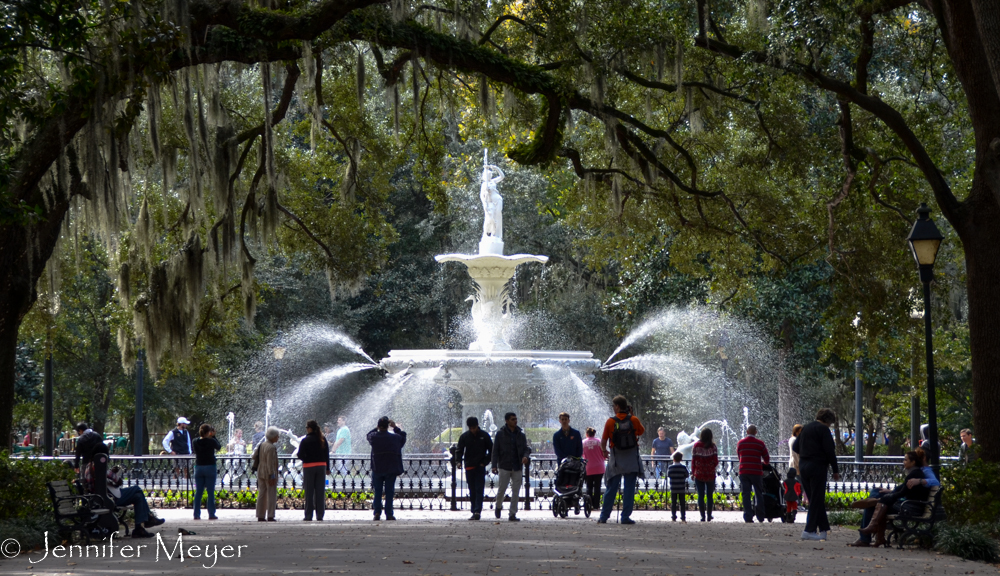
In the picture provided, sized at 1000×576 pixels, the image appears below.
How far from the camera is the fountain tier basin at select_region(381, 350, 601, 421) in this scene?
19.7 metres

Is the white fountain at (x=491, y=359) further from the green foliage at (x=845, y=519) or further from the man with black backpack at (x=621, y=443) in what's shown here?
the green foliage at (x=845, y=519)

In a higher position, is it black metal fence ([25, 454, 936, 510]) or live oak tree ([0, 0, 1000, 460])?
live oak tree ([0, 0, 1000, 460])

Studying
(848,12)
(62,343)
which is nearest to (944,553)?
(848,12)

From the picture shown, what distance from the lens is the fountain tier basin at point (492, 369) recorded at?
1972cm

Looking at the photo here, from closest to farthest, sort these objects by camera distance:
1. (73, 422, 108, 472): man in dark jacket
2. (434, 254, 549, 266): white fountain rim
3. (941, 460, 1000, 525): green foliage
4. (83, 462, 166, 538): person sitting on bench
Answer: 1. (941, 460, 1000, 525): green foliage
2. (83, 462, 166, 538): person sitting on bench
3. (73, 422, 108, 472): man in dark jacket
4. (434, 254, 549, 266): white fountain rim

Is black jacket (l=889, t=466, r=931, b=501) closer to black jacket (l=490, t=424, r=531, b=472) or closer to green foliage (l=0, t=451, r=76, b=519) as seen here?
black jacket (l=490, t=424, r=531, b=472)

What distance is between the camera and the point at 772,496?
16.4 metres

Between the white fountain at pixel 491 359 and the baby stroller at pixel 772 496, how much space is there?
466cm

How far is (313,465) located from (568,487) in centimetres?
370

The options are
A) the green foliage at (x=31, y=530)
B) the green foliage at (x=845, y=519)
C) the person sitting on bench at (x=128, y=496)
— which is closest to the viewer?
the green foliage at (x=31, y=530)

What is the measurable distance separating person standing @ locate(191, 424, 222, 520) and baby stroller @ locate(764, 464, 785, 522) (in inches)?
314

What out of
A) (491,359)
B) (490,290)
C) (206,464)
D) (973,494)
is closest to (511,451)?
(206,464)

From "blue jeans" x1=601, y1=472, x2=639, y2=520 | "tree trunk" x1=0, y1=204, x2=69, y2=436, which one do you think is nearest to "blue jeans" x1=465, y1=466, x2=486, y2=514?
"blue jeans" x1=601, y1=472, x2=639, y2=520

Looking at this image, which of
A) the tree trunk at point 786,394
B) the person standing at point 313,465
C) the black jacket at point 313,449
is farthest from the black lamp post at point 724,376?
the black jacket at point 313,449
